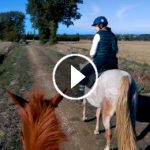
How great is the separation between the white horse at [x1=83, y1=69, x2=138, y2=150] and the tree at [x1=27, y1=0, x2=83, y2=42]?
6225cm

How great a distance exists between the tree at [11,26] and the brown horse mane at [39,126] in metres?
105

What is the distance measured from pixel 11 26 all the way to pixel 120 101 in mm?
124089

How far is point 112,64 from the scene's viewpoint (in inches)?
309

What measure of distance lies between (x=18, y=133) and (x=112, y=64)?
2.38m

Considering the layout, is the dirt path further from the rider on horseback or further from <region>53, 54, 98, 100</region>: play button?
the rider on horseback

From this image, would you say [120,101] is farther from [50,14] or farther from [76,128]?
[50,14]

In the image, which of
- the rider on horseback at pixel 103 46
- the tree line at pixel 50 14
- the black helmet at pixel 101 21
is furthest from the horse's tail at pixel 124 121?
the tree line at pixel 50 14

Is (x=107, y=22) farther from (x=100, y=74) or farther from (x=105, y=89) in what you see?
(x=105, y=89)

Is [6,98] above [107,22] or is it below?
below

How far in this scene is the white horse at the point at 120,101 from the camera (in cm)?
596

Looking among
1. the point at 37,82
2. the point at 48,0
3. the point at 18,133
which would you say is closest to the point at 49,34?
the point at 48,0

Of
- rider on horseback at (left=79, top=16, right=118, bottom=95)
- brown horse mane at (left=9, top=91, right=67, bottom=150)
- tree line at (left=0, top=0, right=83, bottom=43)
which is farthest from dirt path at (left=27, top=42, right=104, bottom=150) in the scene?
tree line at (left=0, top=0, right=83, bottom=43)

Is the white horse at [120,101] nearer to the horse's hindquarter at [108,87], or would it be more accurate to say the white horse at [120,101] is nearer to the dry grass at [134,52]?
the horse's hindquarter at [108,87]

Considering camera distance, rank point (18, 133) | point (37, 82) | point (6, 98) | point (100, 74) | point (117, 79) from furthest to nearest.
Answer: point (37, 82)
point (6, 98)
point (18, 133)
point (100, 74)
point (117, 79)
